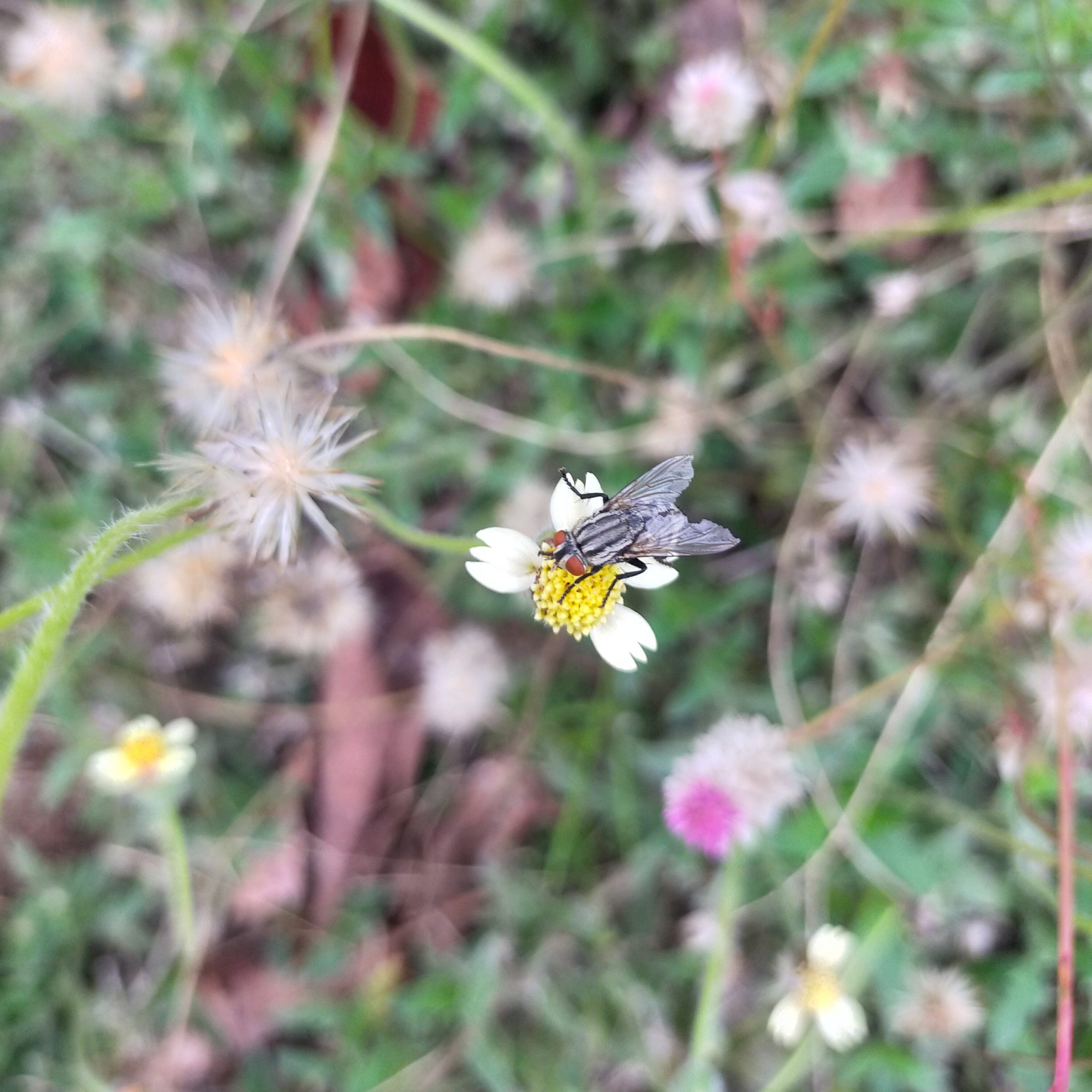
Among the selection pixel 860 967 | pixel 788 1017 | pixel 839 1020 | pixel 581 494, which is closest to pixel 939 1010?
pixel 860 967

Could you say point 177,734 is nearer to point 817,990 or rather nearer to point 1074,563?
point 817,990

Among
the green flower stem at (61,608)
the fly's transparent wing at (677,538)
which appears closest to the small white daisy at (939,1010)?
the fly's transparent wing at (677,538)

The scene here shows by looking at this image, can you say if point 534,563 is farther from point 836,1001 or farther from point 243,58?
point 243,58

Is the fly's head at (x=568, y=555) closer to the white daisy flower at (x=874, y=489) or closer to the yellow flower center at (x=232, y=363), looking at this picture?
the yellow flower center at (x=232, y=363)

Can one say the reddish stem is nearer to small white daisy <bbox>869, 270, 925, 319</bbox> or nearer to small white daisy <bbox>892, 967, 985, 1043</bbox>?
small white daisy <bbox>892, 967, 985, 1043</bbox>

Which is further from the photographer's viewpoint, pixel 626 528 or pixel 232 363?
pixel 232 363

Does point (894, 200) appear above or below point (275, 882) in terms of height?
above

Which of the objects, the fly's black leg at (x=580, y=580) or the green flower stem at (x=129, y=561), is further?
the fly's black leg at (x=580, y=580)
